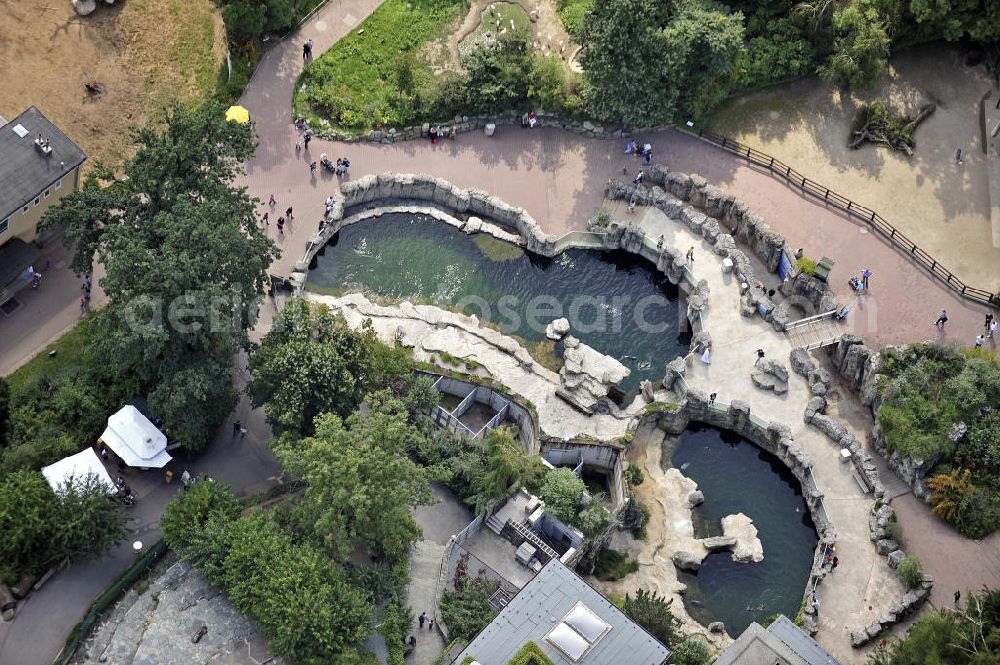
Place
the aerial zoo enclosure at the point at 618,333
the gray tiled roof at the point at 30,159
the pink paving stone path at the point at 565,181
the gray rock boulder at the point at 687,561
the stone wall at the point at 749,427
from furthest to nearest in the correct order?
the pink paving stone path at the point at 565,181 < the gray tiled roof at the point at 30,159 < the aerial zoo enclosure at the point at 618,333 < the stone wall at the point at 749,427 < the gray rock boulder at the point at 687,561

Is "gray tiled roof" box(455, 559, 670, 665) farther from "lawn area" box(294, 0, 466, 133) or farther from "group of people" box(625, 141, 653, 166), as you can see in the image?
"lawn area" box(294, 0, 466, 133)

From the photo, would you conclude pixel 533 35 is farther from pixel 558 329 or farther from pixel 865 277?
pixel 865 277

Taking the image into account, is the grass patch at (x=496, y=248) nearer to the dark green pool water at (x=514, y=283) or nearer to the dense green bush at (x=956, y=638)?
the dark green pool water at (x=514, y=283)

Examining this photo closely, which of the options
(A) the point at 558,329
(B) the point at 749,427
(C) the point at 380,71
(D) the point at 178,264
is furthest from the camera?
(C) the point at 380,71

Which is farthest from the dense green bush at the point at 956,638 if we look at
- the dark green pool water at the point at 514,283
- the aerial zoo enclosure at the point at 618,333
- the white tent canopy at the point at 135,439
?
the white tent canopy at the point at 135,439

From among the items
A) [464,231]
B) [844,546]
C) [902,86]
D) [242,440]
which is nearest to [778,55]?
[902,86]

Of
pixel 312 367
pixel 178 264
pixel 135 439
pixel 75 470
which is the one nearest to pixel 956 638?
pixel 312 367
